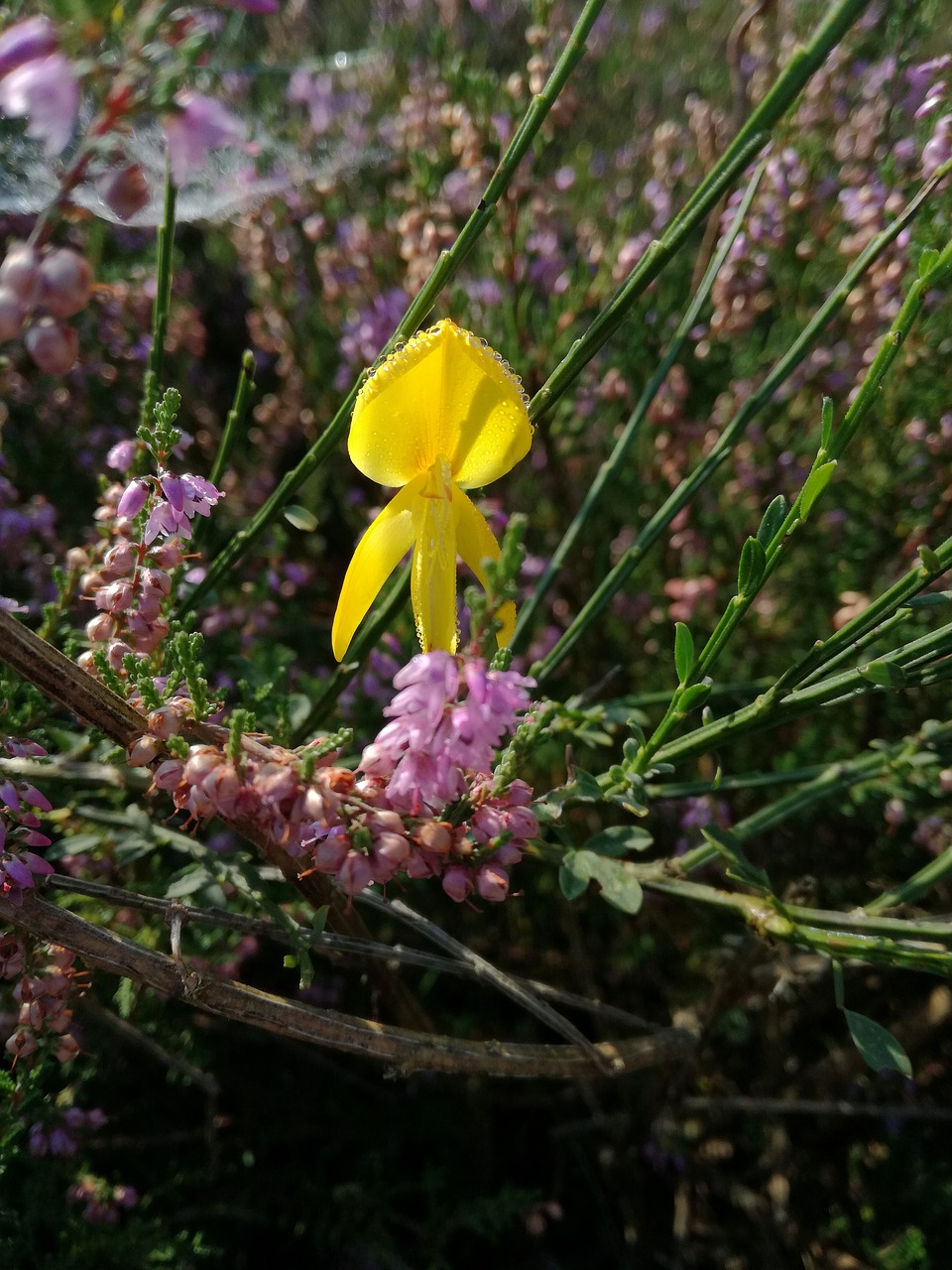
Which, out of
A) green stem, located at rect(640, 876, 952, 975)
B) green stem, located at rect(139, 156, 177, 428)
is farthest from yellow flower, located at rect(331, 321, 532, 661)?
green stem, located at rect(640, 876, 952, 975)

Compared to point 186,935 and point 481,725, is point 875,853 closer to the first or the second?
point 186,935

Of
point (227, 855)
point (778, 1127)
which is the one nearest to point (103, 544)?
point (227, 855)

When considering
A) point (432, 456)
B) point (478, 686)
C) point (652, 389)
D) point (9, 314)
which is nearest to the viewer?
point (9, 314)

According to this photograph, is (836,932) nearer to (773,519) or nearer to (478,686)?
(773,519)

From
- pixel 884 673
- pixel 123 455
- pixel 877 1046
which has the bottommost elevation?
pixel 877 1046

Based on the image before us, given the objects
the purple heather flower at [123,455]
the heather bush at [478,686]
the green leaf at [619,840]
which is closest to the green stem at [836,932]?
the heather bush at [478,686]

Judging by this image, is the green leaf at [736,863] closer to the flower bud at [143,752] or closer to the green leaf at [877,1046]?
the green leaf at [877,1046]

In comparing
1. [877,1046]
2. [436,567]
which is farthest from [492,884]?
[877,1046]
